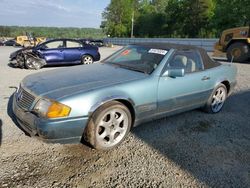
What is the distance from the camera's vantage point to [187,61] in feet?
13.8

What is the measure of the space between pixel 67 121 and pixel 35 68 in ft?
25.3

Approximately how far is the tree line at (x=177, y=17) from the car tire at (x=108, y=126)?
41.3 m

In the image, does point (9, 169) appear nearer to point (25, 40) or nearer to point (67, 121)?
point (67, 121)

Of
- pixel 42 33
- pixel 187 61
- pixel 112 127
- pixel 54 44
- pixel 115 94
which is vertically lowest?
pixel 112 127

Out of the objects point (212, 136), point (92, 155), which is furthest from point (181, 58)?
point (92, 155)

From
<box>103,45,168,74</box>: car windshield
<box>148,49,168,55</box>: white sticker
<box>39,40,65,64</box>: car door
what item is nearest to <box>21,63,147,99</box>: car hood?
<box>103,45,168,74</box>: car windshield

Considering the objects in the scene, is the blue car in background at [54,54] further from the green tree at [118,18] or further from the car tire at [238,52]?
the green tree at [118,18]

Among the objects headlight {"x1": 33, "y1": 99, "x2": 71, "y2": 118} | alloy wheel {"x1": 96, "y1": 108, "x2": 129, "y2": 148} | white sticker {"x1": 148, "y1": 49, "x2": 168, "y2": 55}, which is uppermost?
white sticker {"x1": 148, "y1": 49, "x2": 168, "y2": 55}

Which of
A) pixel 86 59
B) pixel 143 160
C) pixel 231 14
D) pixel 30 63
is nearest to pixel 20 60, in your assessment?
pixel 30 63

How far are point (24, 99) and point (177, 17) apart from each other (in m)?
58.2

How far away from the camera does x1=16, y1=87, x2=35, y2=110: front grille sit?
9.93 ft

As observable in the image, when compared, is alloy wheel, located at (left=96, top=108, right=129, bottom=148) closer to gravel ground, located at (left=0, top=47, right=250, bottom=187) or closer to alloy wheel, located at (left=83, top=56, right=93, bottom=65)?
gravel ground, located at (left=0, top=47, right=250, bottom=187)

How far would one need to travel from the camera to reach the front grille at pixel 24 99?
9.93 ft

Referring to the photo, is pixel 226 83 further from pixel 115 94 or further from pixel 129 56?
pixel 115 94
